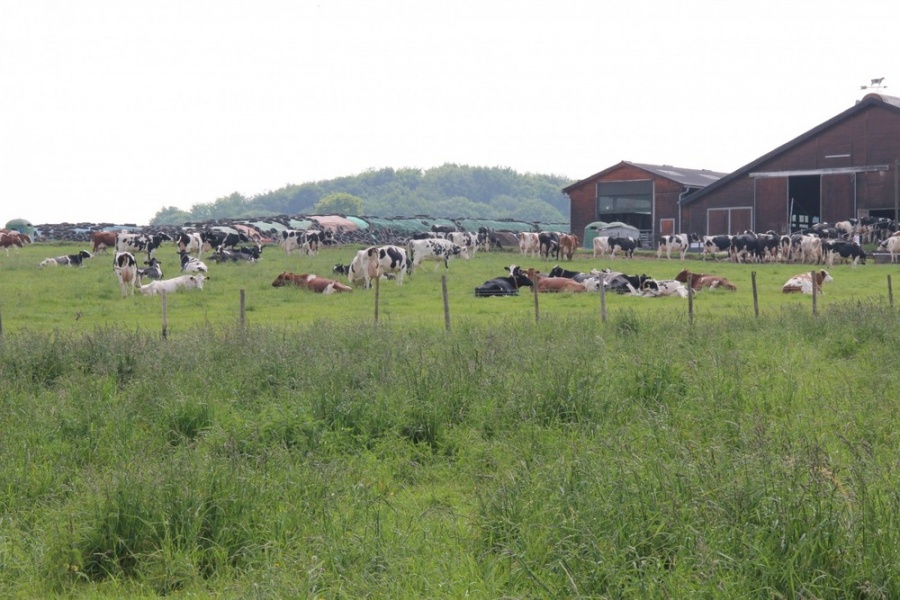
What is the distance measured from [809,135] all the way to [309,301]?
33694 mm

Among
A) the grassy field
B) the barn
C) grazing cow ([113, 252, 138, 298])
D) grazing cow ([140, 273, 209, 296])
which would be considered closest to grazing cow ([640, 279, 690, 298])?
the grassy field

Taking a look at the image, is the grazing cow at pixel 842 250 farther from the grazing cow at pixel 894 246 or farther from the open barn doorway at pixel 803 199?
the open barn doorway at pixel 803 199

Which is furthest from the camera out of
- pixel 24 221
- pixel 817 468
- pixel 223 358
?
pixel 24 221

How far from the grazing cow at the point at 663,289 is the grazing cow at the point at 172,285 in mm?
11319

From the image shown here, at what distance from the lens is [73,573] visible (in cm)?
626

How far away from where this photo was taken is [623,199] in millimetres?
58312

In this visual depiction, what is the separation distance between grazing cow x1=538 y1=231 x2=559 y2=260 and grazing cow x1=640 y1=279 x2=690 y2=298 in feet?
51.4

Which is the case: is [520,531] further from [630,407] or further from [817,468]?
[630,407]

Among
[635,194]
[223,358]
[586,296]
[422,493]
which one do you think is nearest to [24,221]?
[635,194]

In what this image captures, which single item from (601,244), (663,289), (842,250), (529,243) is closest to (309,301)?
(663,289)

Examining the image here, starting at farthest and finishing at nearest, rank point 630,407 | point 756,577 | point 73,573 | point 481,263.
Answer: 1. point 481,263
2. point 630,407
3. point 73,573
4. point 756,577

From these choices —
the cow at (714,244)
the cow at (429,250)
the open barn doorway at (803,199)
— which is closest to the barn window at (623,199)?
the open barn doorway at (803,199)

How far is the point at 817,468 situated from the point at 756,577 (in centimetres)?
100

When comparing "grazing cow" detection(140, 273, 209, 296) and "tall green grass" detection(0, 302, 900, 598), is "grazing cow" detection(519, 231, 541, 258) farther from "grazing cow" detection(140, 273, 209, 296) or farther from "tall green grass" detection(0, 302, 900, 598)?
"tall green grass" detection(0, 302, 900, 598)
